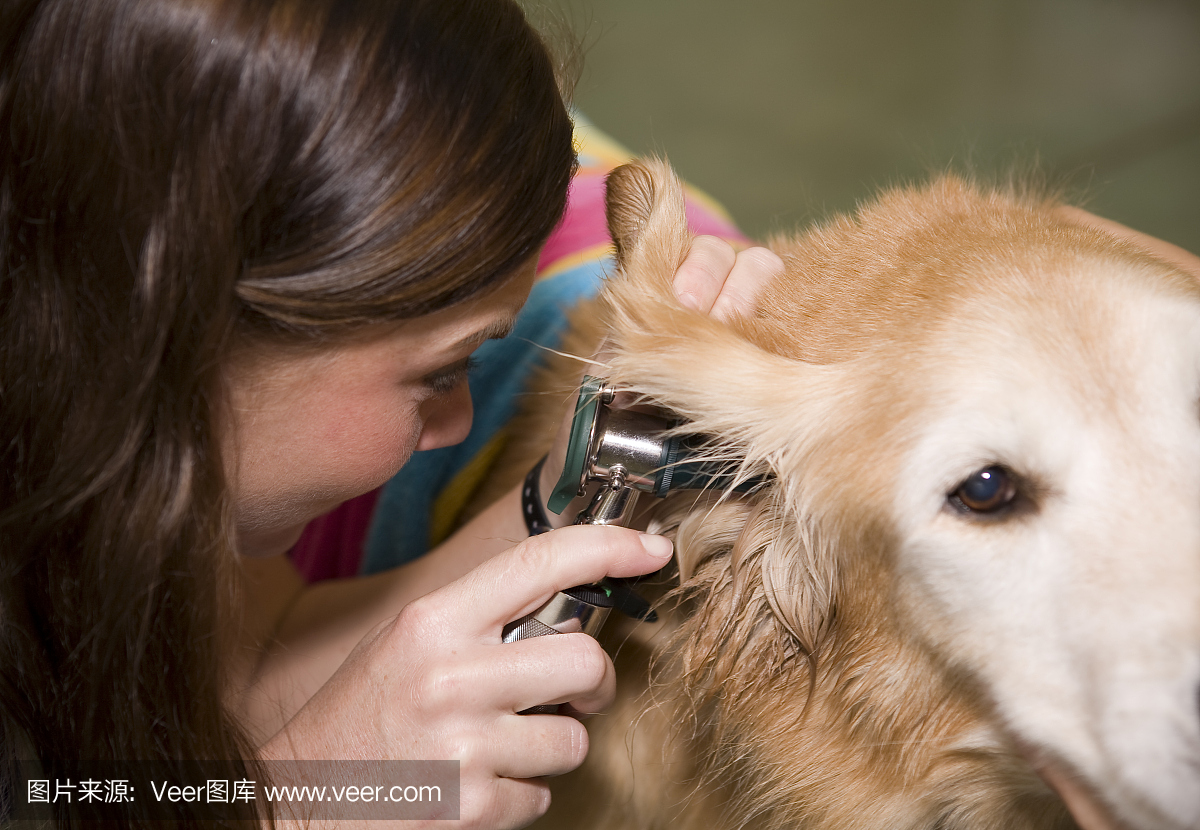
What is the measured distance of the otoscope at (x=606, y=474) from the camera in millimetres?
648

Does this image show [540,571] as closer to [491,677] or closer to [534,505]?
[491,677]

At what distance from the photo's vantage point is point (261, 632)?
103 centimetres

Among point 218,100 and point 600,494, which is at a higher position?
point 218,100

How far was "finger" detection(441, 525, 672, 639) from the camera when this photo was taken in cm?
63

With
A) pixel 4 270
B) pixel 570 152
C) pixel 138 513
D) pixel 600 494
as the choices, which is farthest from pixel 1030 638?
pixel 4 270

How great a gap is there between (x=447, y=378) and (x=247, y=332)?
0.57ft

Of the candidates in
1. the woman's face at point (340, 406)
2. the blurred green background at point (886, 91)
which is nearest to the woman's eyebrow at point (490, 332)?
the woman's face at point (340, 406)

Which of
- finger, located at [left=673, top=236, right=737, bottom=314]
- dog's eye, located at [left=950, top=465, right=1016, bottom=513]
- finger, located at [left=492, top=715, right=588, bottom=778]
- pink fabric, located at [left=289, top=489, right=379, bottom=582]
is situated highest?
finger, located at [left=673, top=236, right=737, bottom=314]

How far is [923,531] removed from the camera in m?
0.60

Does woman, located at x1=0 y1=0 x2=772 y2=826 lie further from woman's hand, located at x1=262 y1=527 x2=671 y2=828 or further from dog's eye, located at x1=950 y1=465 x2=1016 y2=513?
dog's eye, located at x1=950 y1=465 x2=1016 y2=513

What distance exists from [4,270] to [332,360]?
216mm

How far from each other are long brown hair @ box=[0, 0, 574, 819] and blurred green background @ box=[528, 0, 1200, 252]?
60.1 inches

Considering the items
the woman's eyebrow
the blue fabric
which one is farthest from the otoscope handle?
the blue fabric

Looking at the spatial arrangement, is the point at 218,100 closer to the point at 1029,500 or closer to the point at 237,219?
the point at 237,219
